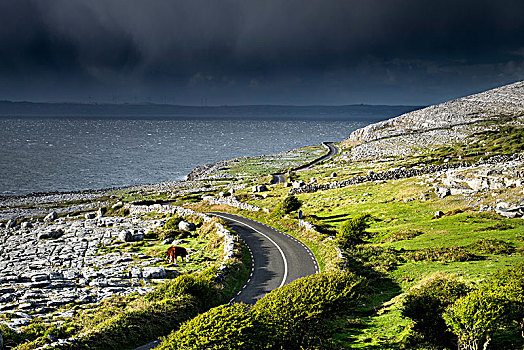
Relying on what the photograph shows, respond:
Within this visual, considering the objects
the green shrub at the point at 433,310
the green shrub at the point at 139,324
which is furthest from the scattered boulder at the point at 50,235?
the green shrub at the point at 433,310

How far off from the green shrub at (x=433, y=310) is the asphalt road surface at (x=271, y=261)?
38.6ft

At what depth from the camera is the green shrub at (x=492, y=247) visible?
27.2 meters

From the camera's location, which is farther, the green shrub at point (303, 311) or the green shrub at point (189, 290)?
the green shrub at point (189, 290)

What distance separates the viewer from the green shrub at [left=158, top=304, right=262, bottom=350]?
13875 millimetres

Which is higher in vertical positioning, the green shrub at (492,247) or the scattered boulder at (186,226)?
the green shrub at (492,247)

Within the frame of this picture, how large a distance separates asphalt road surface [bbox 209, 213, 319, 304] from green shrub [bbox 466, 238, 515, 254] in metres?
12.1

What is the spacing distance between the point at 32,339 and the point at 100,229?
134 feet

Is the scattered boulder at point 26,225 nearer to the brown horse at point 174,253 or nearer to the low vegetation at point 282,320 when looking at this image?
the brown horse at point 174,253

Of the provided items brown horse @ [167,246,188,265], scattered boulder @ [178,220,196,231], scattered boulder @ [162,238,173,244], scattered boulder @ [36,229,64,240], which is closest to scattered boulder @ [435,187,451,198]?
brown horse @ [167,246,188,265]

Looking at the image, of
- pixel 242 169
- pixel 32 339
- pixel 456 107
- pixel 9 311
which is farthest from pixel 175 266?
pixel 456 107

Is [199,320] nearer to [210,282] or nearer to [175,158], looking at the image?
[210,282]

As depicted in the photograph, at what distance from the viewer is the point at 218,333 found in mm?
14117

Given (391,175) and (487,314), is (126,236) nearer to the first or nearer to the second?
(487,314)

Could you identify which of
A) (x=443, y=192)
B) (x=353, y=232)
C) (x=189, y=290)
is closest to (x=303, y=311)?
(x=189, y=290)
